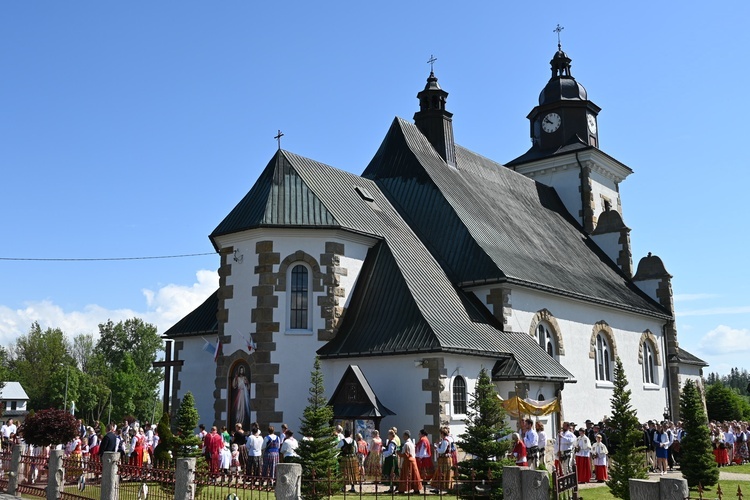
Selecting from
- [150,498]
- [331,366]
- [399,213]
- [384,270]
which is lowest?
[150,498]

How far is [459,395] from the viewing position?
75.1ft

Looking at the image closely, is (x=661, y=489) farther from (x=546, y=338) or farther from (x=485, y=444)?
(x=546, y=338)

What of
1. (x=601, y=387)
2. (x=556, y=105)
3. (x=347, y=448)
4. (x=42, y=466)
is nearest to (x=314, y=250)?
(x=347, y=448)

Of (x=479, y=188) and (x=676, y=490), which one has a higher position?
(x=479, y=188)

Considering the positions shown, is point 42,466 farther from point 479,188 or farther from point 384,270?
point 479,188

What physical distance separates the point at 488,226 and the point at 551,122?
1565 cm

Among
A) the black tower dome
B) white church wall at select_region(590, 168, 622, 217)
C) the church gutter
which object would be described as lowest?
the church gutter

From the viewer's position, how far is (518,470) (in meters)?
10.6

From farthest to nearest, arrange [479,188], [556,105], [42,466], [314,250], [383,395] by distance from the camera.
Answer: [556,105], [479,188], [314,250], [383,395], [42,466]

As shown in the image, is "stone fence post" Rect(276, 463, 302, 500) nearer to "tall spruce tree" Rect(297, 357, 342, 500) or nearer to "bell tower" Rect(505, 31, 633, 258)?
"tall spruce tree" Rect(297, 357, 342, 500)

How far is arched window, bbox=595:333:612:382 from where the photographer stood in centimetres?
3259

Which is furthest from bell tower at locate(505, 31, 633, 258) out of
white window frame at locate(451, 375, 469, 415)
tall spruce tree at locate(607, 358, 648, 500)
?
tall spruce tree at locate(607, 358, 648, 500)

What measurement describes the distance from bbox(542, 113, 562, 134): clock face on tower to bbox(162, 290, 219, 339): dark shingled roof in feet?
75.8

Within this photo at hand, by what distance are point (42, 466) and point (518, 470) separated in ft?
42.1
